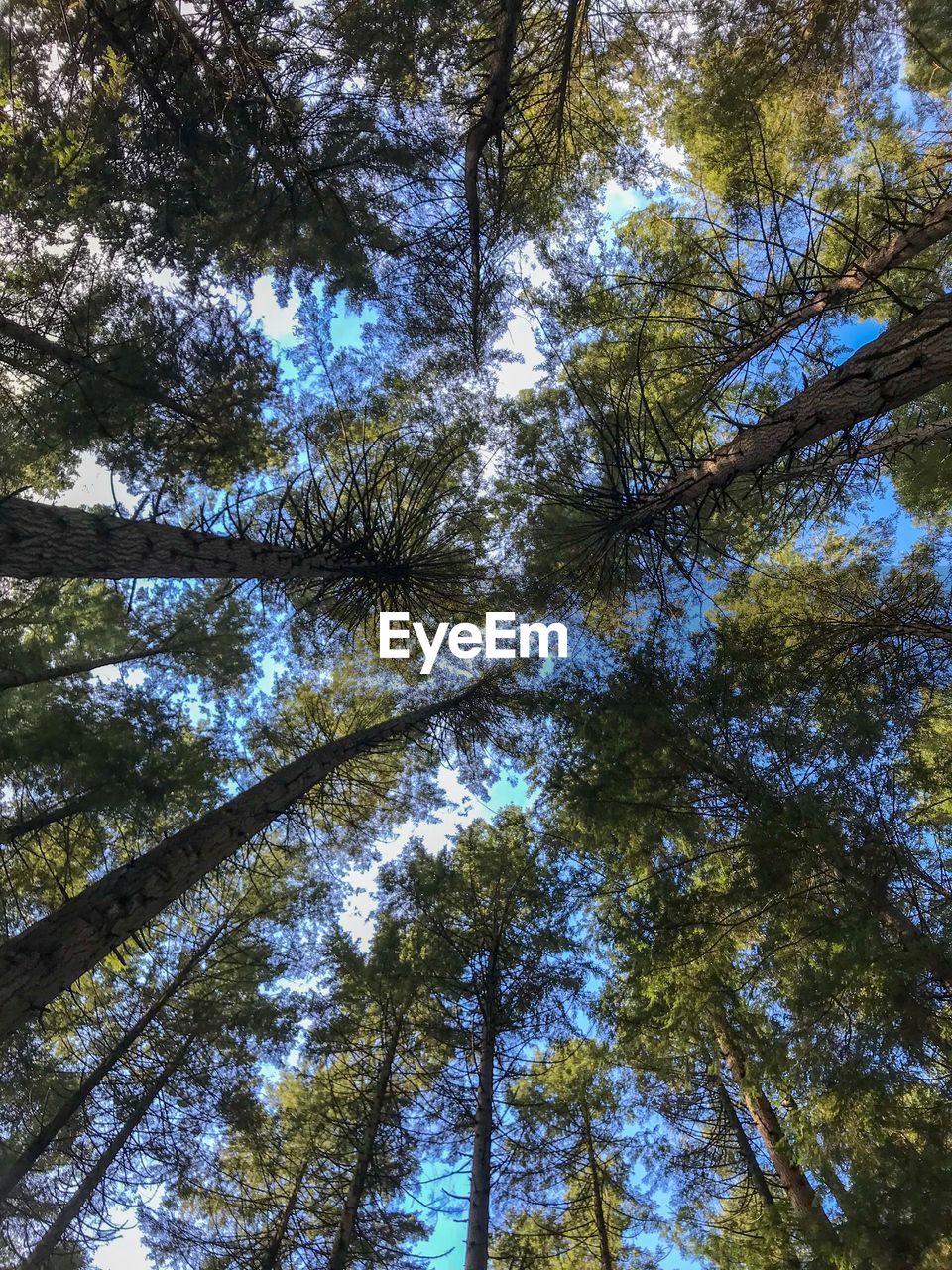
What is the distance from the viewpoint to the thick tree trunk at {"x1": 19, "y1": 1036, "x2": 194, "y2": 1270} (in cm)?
555

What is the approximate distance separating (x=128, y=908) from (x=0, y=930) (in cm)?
393

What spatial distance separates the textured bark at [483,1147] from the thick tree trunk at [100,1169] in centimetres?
348

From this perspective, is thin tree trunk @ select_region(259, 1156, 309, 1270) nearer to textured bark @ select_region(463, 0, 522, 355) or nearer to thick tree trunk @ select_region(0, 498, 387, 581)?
thick tree trunk @ select_region(0, 498, 387, 581)

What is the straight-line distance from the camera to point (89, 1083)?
6.12 meters

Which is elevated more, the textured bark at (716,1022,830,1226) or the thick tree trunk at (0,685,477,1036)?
the thick tree trunk at (0,685,477,1036)

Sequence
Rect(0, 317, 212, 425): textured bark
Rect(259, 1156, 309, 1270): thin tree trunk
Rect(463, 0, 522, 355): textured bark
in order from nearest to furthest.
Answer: Rect(463, 0, 522, 355): textured bark
Rect(0, 317, 212, 425): textured bark
Rect(259, 1156, 309, 1270): thin tree trunk

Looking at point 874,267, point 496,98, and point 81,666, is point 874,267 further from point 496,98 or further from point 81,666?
point 81,666

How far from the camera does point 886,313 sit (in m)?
8.99

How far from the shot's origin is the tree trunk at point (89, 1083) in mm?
5618

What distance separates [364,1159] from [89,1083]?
117 inches

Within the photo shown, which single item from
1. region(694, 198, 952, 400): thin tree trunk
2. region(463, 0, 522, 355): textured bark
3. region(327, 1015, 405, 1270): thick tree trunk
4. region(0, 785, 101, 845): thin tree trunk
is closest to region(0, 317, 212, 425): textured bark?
region(463, 0, 522, 355): textured bark

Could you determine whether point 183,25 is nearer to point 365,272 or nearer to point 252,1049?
point 365,272

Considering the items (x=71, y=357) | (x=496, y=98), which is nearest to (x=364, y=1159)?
(x=71, y=357)

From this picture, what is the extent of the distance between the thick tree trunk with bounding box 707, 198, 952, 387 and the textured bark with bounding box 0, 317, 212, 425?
6.29 meters
